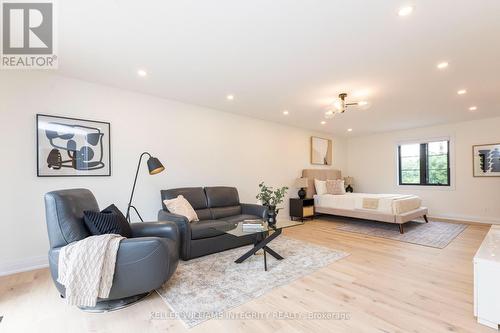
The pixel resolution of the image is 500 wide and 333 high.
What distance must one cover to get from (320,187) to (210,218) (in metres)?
3.41

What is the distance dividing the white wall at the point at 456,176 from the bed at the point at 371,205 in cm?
109

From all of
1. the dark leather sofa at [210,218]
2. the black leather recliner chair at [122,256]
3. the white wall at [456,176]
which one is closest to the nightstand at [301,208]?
the dark leather sofa at [210,218]

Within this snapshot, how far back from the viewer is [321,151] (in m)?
6.89

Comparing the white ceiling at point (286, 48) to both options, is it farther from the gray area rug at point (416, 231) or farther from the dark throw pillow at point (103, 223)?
the gray area rug at point (416, 231)

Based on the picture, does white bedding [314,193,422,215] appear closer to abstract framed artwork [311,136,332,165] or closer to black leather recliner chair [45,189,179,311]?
abstract framed artwork [311,136,332,165]

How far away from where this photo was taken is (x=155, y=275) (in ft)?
6.58

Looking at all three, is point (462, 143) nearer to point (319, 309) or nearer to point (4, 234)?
point (319, 309)

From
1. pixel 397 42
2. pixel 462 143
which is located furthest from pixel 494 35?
pixel 462 143

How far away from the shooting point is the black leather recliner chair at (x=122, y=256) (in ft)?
6.34

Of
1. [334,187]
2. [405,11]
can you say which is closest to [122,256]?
[405,11]

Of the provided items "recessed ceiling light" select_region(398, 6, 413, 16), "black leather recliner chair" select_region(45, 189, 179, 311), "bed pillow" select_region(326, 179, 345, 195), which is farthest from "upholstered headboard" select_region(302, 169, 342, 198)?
"black leather recliner chair" select_region(45, 189, 179, 311)

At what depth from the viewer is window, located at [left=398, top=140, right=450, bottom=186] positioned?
6.02m

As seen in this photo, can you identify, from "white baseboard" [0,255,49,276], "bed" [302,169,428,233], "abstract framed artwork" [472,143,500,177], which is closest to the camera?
"white baseboard" [0,255,49,276]

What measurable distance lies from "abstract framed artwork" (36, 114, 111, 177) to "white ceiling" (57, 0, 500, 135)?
656mm
